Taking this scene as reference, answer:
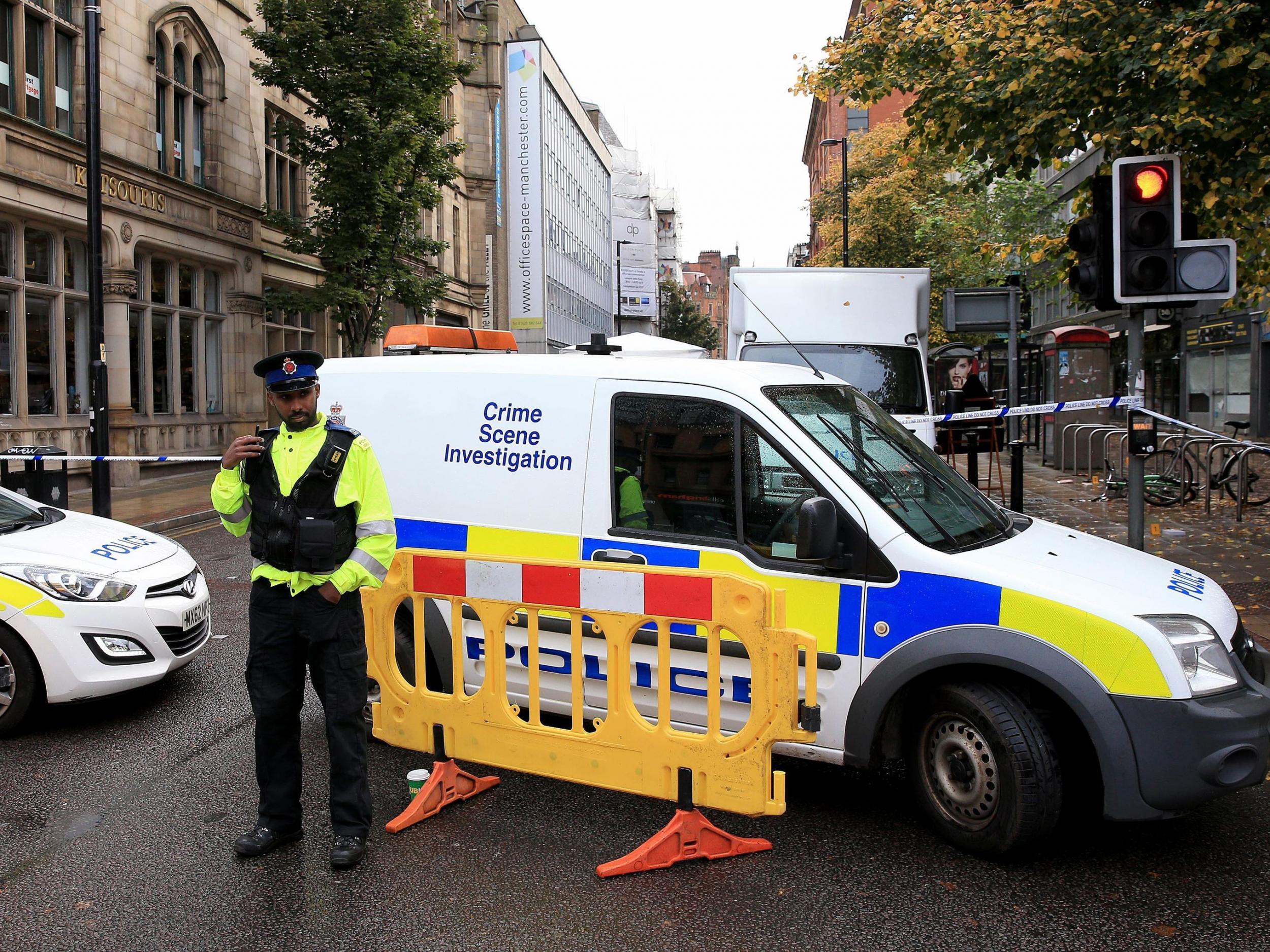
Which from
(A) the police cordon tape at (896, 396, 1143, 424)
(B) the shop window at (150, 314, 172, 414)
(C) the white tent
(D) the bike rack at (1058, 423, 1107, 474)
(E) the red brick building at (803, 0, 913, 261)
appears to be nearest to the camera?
(A) the police cordon tape at (896, 396, 1143, 424)

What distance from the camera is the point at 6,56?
17062mm

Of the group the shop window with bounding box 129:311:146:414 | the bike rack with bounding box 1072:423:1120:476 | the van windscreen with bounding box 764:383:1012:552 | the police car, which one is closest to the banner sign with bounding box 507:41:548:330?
the shop window with bounding box 129:311:146:414

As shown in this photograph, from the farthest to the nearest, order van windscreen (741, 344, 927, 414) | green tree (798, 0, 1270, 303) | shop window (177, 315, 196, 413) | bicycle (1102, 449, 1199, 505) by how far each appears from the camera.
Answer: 1. shop window (177, 315, 196, 413)
2. bicycle (1102, 449, 1199, 505)
3. van windscreen (741, 344, 927, 414)
4. green tree (798, 0, 1270, 303)

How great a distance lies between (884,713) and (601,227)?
86.4 meters

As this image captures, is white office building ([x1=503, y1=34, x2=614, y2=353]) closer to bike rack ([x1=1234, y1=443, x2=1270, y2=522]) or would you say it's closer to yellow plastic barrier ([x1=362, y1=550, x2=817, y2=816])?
bike rack ([x1=1234, y1=443, x2=1270, y2=522])

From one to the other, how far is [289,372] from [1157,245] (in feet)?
17.1

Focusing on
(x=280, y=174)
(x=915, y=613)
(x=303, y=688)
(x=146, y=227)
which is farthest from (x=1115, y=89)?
(x=280, y=174)

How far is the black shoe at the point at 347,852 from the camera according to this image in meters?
4.07

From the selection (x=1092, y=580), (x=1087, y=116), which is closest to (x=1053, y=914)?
(x=1092, y=580)

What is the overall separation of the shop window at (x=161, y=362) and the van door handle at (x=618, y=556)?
62.5ft

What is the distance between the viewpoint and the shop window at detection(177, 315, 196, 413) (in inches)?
895

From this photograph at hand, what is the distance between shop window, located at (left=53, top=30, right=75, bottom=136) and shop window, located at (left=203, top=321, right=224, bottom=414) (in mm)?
5759

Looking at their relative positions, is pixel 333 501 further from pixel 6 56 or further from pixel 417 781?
pixel 6 56

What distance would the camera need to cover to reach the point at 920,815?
4.43 meters
